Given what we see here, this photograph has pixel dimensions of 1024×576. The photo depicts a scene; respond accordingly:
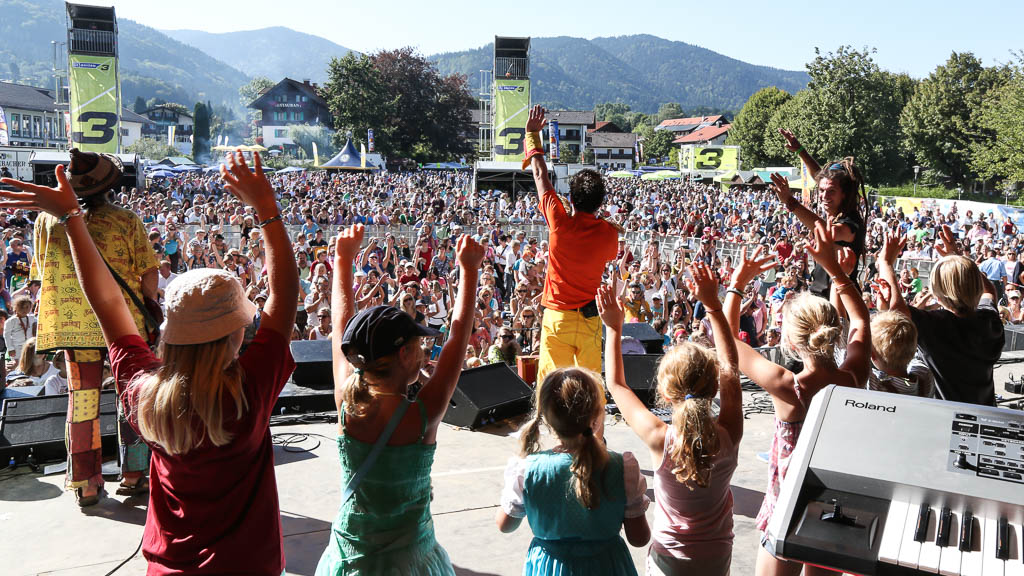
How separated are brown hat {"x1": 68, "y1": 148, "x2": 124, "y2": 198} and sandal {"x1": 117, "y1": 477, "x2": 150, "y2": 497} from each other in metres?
1.58

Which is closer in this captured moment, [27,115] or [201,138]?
[27,115]

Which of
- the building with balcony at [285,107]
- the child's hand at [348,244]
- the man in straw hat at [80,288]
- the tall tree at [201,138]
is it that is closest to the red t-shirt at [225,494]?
the child's hand at [348,244]

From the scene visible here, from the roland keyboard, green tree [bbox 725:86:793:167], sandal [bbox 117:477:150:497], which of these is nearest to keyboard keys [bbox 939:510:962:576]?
the roland keyboard

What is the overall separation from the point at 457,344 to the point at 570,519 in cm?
64

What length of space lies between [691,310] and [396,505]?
31.9ft

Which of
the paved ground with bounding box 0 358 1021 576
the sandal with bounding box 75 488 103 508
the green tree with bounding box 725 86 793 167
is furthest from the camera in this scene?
the green tree with bounding box 725 86 793 167

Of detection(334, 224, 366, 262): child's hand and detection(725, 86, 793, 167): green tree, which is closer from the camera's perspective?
detection(334, 224, 366, 262): child's hand

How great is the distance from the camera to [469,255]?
2477mm

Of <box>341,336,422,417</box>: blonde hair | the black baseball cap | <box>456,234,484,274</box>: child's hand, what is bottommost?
<box>341,336,422,417</box>: blonde hair

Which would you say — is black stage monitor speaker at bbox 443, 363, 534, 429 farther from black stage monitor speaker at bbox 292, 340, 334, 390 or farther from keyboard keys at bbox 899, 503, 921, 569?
keyboard keys at bbox 899, 503, 921, 569

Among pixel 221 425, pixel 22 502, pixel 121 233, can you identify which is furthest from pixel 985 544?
pixel 22 502

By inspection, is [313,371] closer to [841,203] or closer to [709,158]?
[841,203]

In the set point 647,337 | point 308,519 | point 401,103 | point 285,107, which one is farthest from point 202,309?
point 285,107

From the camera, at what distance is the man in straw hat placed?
3.70 meters
